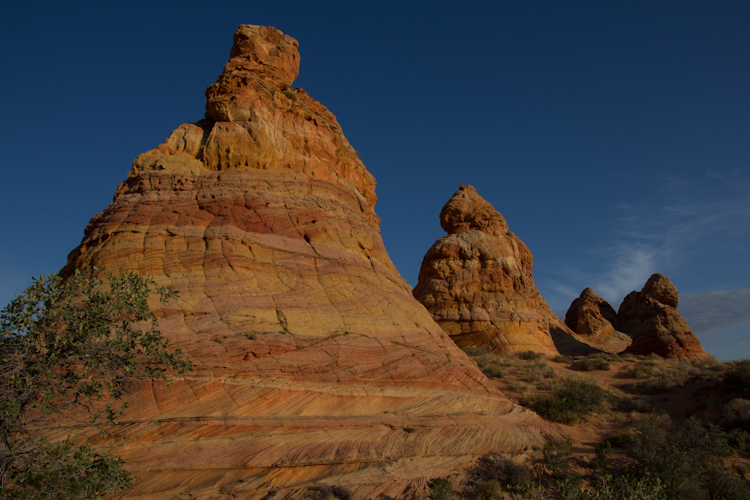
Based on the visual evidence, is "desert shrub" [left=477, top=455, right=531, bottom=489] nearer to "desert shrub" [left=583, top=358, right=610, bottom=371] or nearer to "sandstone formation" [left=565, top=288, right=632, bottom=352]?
"desert shrub" [left=583, top=358, right=610, bottom=371]

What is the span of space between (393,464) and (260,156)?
12.8m

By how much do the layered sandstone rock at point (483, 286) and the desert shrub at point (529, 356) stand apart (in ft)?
3.84

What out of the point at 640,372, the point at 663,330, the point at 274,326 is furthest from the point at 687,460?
the point at 663,330

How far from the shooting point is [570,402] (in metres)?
19.4

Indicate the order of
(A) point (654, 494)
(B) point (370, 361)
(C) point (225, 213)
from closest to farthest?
1. (A) point (654, 494)
2. (B) point (370, 361)
3. (C) point (225, 213)

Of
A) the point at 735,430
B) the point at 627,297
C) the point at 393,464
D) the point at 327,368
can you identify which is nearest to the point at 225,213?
the point at 327,368

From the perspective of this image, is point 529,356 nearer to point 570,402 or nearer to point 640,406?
point 640,406

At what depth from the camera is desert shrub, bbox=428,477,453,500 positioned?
36.0 ft

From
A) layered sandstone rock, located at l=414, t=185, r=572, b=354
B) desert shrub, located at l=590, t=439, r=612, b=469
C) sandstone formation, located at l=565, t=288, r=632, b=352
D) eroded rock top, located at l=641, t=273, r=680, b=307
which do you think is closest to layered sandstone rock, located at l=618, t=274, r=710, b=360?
eroded rock top, located at l=641, t=273, r=680, b=307

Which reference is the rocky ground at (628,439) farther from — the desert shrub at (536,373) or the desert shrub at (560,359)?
the desert shrub at (560,359)

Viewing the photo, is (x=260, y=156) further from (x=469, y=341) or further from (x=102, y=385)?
(x=469, y=341)

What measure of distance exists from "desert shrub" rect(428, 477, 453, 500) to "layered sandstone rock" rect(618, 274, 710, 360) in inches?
1139

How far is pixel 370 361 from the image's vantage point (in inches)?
548

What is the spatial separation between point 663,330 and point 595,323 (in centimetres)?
1784
